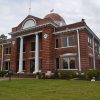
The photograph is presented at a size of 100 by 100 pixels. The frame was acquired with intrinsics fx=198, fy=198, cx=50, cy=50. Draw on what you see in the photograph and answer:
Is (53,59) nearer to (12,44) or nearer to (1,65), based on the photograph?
(12,44)

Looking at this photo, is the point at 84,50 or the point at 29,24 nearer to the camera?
the point at 84,50

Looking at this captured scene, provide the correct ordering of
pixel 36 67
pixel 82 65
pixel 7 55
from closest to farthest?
pixel 82 65 < pixel 36 67 < pixel 7 55

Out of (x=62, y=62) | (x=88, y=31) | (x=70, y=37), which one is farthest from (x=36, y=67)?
(x=88, y=31)

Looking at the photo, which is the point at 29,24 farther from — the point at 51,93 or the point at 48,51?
the point at 51,93

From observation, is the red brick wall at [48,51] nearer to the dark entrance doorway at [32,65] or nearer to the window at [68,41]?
the window at [68,41]

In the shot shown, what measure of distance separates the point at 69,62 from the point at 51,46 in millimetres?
4160

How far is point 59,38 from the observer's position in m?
32.3

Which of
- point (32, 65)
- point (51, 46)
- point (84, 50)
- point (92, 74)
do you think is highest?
point (51, 46)

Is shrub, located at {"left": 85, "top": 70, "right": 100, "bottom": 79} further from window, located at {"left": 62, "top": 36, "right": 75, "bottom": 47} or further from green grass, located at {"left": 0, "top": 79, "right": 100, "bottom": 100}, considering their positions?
green grass, located at {"left": 0, "top": 79, "right": 100, "bottom": 100}

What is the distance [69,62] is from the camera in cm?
3027

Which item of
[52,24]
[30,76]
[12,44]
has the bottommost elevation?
[30,76]

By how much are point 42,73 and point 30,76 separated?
2.61 meters

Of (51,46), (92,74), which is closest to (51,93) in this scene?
(92,74)

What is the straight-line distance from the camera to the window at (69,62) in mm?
29730
